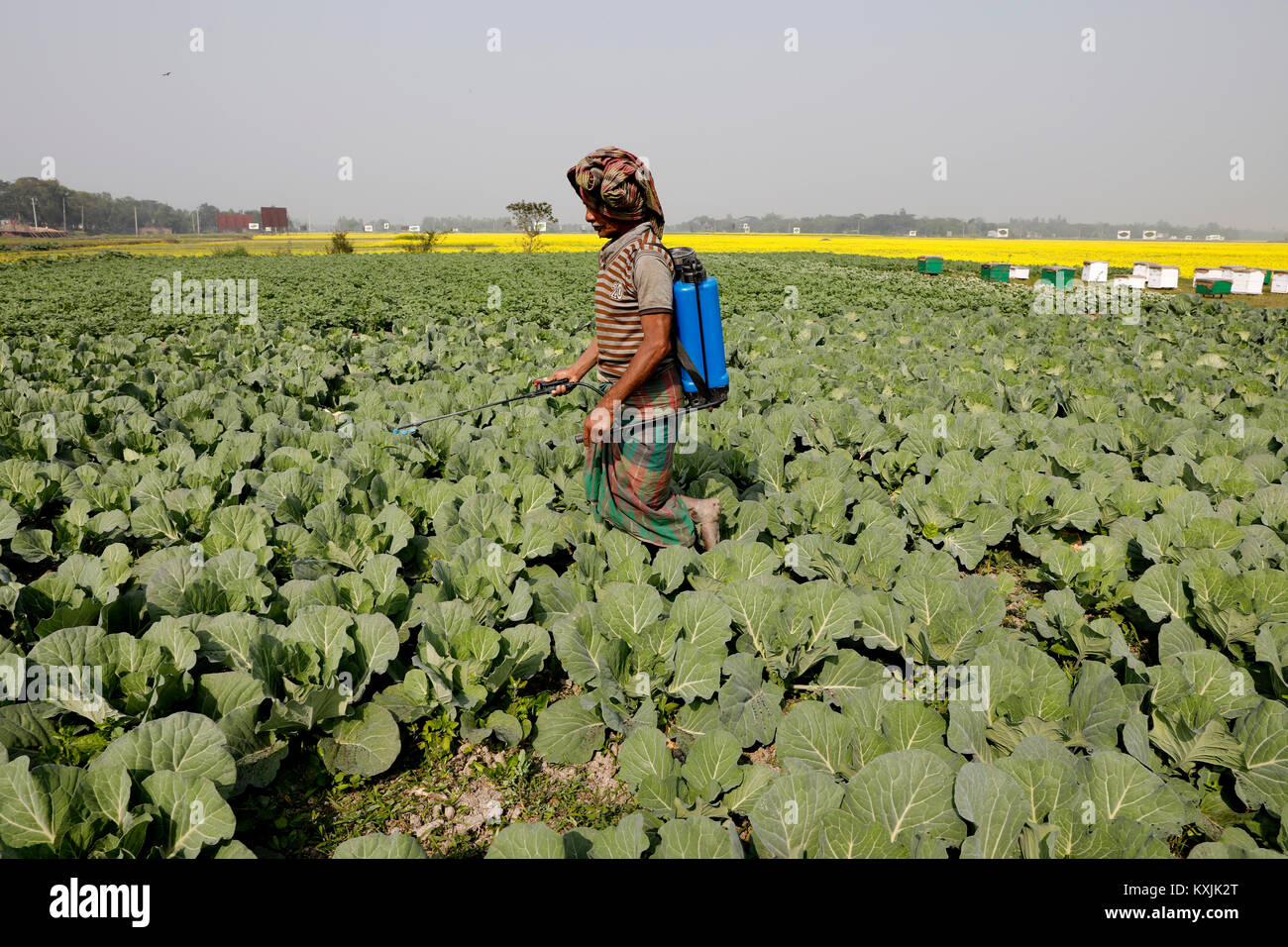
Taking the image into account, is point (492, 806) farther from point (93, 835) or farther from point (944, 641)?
point (944, 641)

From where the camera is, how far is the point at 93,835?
6.73 ft

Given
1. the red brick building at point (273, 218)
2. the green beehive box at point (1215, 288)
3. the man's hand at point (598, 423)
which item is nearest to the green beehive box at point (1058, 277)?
the green beehive box at point (1215, 288)

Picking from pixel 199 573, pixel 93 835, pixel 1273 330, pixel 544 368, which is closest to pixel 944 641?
pixel 93 835

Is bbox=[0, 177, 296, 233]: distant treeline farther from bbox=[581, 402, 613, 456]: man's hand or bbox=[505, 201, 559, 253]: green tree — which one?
bbox=[581, 402, 613, 456]: man's hand

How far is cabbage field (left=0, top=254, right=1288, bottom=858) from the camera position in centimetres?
225

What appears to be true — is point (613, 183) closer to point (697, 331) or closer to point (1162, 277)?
point (697, 331)

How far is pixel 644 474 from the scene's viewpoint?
3.78m

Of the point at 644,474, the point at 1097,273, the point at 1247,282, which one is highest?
the point at 1097,273

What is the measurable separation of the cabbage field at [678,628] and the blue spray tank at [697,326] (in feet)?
3.09

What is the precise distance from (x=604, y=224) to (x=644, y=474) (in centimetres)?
124

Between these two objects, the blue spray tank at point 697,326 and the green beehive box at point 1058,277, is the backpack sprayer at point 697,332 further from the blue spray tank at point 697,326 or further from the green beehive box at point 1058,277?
the green beehive box at point 1058,277

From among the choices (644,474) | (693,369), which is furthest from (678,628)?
(693,369)

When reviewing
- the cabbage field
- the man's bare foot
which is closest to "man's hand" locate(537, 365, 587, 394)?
the cabbage field

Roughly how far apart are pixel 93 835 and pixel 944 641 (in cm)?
309
